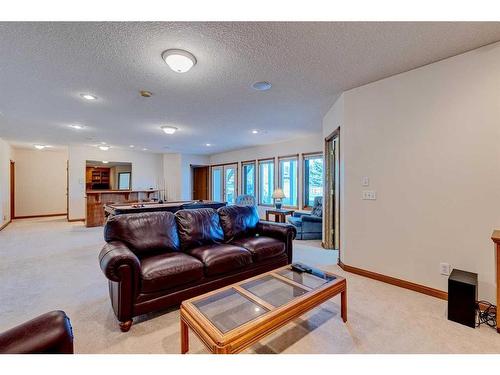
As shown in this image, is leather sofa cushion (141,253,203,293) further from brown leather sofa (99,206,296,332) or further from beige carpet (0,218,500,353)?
beige carpet (0,218,500,353)

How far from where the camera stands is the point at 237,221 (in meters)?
3.21

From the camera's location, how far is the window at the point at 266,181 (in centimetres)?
716

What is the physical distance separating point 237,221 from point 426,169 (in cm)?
231

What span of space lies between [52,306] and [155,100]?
2766 mm

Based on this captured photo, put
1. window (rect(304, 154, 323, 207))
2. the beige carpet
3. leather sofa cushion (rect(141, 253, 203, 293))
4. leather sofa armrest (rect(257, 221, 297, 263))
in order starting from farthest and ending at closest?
window (rect(304, 154, 323, 207)) → leather sofa armrest (rect(257, 221, 297, 263)) → leather sofa cushion (rect(141, 253, 203, 293)) → the beige carpet

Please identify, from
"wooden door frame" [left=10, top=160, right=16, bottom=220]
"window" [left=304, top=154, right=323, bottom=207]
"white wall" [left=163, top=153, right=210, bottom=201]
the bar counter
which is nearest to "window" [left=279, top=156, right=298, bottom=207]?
"window" [left=304, top=154, right=323, bottom=207]

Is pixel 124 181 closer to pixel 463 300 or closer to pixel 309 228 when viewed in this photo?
pixel 309 228

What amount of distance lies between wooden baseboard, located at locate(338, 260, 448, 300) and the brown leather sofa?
844 mm

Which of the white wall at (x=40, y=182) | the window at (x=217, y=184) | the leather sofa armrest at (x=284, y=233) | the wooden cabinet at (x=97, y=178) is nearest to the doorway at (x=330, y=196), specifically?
the leather sofa armrest at (x=284, y=233)

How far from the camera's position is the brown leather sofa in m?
1.87

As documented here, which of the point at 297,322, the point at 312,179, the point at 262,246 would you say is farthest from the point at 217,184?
the point at 297,322
